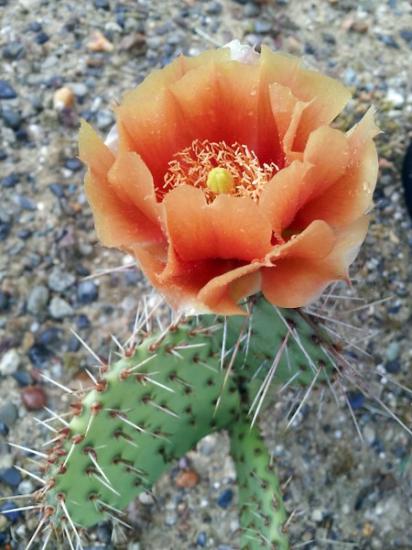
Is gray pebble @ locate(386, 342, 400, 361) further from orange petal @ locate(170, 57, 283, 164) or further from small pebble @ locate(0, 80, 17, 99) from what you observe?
small pebble @ locate(0, 80, 17, 99)

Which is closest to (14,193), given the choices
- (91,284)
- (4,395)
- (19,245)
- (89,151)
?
(19,245)

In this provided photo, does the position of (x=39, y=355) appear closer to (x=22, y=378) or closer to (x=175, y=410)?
(x=22, y=378)

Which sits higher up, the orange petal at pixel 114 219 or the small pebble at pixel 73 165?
the orange petal at pixel 114 219

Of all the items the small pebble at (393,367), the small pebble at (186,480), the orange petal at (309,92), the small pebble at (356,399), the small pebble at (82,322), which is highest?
the orange petal at (309,92)

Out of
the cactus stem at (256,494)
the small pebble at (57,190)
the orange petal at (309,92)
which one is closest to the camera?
the orange petal at (309,92)

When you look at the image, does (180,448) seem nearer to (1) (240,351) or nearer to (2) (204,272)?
(1) (240,351)

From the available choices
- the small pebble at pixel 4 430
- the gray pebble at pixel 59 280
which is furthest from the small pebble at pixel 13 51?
the small pebble at pixel 4 430

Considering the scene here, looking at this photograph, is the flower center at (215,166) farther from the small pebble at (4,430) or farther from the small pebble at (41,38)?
the small pebble at (41,38)

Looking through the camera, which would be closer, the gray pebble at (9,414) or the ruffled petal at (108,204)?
the ruffled petal at (108,204)
